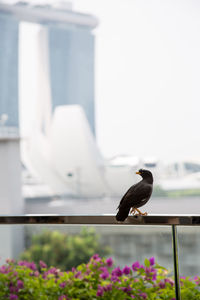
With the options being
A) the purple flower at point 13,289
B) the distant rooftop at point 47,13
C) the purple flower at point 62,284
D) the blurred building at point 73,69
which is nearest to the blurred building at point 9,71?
the distant rooftop at point 47,13

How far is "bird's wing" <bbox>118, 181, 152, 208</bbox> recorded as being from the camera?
1.06 metres

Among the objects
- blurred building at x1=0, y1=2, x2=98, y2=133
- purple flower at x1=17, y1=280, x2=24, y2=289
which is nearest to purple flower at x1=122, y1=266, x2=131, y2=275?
purple flower at x1=17, y1=280, x2=24, y2=289

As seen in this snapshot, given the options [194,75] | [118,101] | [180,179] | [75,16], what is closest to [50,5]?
[75,16]

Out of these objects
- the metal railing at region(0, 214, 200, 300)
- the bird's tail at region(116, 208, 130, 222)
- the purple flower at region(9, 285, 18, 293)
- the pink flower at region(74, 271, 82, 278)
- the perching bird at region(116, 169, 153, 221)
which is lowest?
the purple flower at region(9, 285, 18, 293)

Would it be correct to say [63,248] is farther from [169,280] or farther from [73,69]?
[73,69]

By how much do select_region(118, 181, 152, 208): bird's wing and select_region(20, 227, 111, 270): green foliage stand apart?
219 millimetres

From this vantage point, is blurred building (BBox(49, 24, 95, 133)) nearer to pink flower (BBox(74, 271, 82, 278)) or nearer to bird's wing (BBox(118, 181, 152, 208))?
pink flower (BBox(74, 271, 82, 278))

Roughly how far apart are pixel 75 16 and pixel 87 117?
6.75 ft

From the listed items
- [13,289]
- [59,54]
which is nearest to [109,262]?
[13,289]

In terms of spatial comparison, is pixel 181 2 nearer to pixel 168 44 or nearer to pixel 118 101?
pixel 168 44

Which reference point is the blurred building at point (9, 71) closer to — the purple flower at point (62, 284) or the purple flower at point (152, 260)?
the purple flower at point (62, 284)

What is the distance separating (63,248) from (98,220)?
0.23m

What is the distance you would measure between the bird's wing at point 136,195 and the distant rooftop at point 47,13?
6.44m

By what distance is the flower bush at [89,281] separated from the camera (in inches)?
48.0
